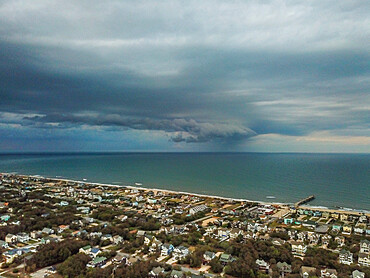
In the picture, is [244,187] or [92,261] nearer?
[92,261]

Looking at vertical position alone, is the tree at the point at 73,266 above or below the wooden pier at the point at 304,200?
above

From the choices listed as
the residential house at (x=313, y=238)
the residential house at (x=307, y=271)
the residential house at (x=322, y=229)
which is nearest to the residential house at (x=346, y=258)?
the residential house at (x=307, y=271)

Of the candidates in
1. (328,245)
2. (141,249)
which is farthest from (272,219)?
(141,249)

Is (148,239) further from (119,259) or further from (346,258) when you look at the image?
(346,258)

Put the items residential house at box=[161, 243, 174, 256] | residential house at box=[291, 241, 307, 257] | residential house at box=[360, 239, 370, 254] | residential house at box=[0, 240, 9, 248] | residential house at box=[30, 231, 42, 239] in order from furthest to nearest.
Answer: residential house at box=[30, 231, 42, 239] < residential house at box=[0, 240, 9, 248] < residential house at box=[360, 239, 370, 254] < residential house at box=[291, 241, 307, 257] < residential house at box=[161, 243, 174, 256]

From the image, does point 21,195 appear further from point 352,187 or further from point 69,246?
point 352,187

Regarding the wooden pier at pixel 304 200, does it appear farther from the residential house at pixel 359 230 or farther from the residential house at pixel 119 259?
the residential house at pixel 119 259

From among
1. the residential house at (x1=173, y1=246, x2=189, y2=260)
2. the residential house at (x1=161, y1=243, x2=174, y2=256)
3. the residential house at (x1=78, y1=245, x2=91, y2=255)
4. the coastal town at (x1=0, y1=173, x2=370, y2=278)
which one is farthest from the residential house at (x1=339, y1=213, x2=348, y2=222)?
the residential house at (x1=78, y1=245, x2=91, y2=255)

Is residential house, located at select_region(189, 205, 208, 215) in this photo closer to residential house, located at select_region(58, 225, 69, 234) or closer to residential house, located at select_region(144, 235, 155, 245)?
residential house, located at select_region(144, 235, 155, 245)
